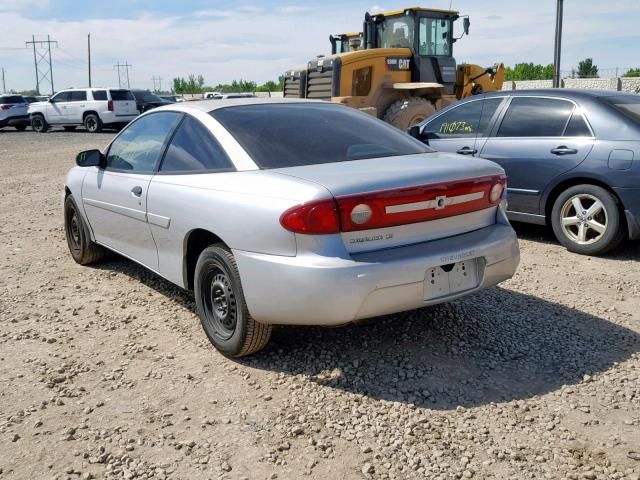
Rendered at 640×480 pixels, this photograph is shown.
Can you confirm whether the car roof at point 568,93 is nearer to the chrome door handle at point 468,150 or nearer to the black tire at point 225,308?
the chrome door handle at point 468,150

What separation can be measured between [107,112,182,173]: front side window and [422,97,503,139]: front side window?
147 inches

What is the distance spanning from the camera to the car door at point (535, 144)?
626 cm

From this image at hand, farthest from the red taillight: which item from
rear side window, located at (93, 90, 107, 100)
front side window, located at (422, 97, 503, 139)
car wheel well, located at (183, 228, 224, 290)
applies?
rear side window, located at (93, 90, 107, 100)

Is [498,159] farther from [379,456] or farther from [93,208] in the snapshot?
[379,456]

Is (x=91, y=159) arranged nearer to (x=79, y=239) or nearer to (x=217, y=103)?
(x=79, y=239)

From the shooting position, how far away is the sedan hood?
3379 millimetres

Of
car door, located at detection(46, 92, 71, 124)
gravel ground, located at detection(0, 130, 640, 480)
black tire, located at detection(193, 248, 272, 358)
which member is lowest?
gravel ground, located at detection(0, 130, 640, 480)

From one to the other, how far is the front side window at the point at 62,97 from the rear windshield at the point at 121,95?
2.45 m

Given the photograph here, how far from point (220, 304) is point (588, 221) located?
3918 mm

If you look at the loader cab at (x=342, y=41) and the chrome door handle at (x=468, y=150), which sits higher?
the loader cab at (x=342, y=41)

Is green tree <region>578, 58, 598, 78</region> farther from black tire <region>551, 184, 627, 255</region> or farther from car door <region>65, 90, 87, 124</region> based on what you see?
black tire <region>551, 184, 627, 255</region>

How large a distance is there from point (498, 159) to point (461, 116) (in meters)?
0.88

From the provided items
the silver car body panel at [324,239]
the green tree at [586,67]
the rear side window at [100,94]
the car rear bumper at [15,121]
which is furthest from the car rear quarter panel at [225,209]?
the green tree at [586,67]

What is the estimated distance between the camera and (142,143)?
16.2 ft
